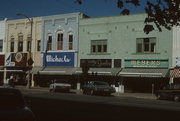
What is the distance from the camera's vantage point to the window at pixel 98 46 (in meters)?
42.7

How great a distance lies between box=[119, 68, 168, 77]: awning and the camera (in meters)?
36.4

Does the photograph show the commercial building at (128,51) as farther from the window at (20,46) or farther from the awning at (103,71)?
the window at (20,46)

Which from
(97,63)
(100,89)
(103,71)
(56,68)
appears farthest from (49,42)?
(100,89)

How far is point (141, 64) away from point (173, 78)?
3973 millimetres

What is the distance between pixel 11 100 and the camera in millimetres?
9609

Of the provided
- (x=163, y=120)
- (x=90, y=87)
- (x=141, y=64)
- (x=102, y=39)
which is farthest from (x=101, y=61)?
(x=163, y=120)

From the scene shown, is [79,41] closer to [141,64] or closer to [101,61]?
[101,61]

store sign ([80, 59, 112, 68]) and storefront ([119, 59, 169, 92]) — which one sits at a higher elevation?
store sign ([80, 59, 112, 68])

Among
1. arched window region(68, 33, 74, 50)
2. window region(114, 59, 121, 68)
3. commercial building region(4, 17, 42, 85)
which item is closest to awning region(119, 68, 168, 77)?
window region(114, 59, 121, 68)

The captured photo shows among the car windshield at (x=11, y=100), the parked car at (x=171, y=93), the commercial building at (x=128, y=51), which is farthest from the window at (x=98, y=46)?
the car windshield at (x=11, y=100)

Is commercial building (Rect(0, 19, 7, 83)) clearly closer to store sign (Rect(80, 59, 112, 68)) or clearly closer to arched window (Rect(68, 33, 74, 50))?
arched window (Rect(68, 33, 74, 50))

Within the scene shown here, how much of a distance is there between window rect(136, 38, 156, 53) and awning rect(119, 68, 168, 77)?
8.05 feet

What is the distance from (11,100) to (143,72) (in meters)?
29.0

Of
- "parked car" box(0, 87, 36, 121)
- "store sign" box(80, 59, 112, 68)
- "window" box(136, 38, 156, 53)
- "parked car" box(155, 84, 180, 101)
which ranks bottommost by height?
"parked car" box(155, 84, 180, 101)
